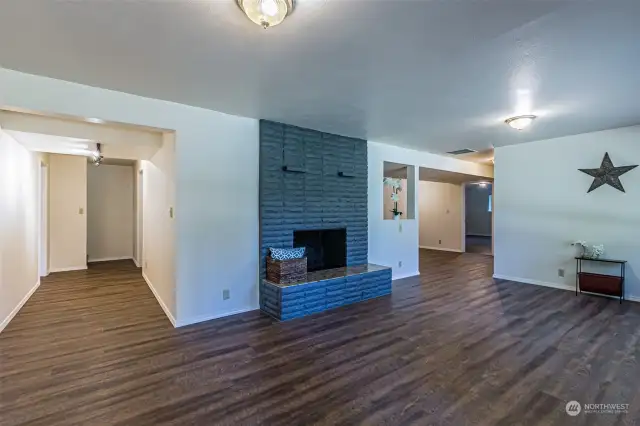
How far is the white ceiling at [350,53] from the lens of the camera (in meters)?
1.85

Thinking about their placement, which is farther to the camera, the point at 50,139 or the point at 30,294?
the point at 30,294

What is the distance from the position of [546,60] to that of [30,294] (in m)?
6.84

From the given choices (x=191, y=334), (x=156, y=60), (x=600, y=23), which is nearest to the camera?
(x=600, y=23)

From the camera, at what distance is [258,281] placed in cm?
414

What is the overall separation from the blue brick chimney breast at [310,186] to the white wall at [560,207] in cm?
276

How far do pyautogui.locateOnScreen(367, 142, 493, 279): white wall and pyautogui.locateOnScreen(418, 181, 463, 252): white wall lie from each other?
→ 374 centimetres

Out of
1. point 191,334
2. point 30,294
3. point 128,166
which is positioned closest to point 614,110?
point 191,334

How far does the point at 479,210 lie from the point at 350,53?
48.8 feet

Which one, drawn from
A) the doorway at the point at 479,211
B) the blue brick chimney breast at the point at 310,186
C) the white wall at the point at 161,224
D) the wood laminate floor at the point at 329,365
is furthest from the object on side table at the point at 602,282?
the doorway at the point at 479,211

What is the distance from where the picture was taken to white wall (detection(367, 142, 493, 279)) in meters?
5.61

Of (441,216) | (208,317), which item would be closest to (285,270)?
(208,317)

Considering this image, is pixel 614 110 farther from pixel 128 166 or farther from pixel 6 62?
pixel 128 166

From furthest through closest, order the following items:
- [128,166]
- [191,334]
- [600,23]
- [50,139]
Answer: [128,166]
[50,139]
[191,334]
[600,23]

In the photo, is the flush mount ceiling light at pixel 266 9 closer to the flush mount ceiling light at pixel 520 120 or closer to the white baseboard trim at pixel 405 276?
the flush mount ceiling light at pixel 520 120
